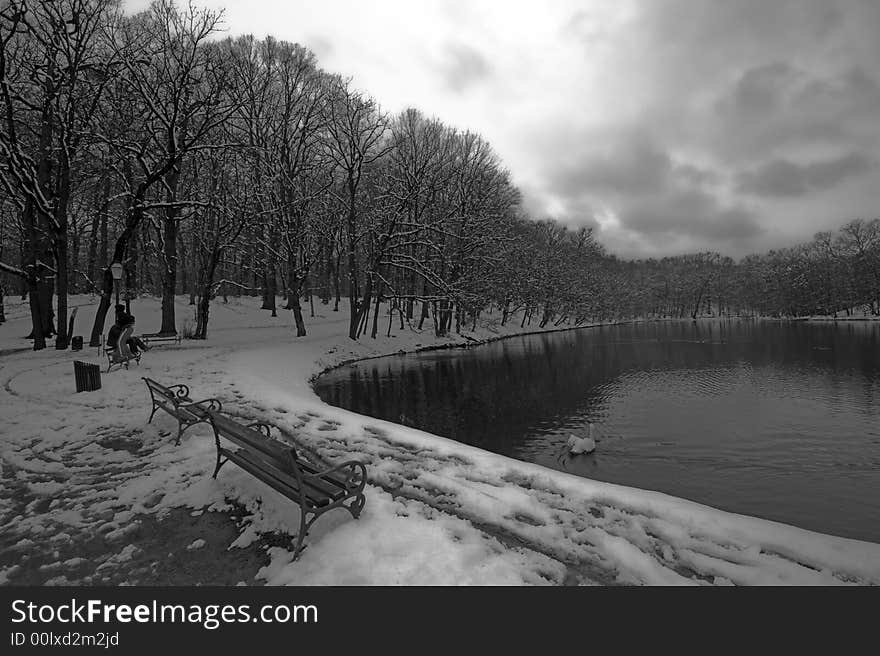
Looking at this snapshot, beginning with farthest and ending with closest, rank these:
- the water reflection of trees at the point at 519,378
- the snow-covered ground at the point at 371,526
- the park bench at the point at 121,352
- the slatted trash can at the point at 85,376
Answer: the park bench at the point at 121,352 < the water reflection of trees at the point at 519,378 < the slatted trash can at the point at 85,376 < the snow-covered ground at the point at 371,526

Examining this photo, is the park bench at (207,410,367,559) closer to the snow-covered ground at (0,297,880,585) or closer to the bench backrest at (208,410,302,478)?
the bench backrest at (208,410,302,478)

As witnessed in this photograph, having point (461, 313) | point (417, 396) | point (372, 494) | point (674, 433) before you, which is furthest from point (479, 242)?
point (372, 494)

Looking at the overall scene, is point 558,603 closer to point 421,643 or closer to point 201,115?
point 421,643

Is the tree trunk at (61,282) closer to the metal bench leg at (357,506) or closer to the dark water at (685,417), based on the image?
the dark water at (685,417)

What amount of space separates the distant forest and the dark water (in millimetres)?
10134

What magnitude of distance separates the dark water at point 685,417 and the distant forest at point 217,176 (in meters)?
10.1

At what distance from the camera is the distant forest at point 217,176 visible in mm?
17656

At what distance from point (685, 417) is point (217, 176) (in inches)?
1109

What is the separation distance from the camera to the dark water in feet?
27.3

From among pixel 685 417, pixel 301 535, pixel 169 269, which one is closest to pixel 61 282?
pixel 169 269

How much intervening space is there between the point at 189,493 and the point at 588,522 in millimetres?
5037

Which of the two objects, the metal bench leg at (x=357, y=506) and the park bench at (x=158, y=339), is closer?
the metal bench leg at (x=357, y=506)

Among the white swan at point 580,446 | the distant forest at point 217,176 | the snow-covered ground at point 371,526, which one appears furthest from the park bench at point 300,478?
the distant forest at point 217,176

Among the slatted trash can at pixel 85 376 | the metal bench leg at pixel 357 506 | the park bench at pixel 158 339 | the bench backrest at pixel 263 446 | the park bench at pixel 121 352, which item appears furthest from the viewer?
the park bench at pixel 158 339
